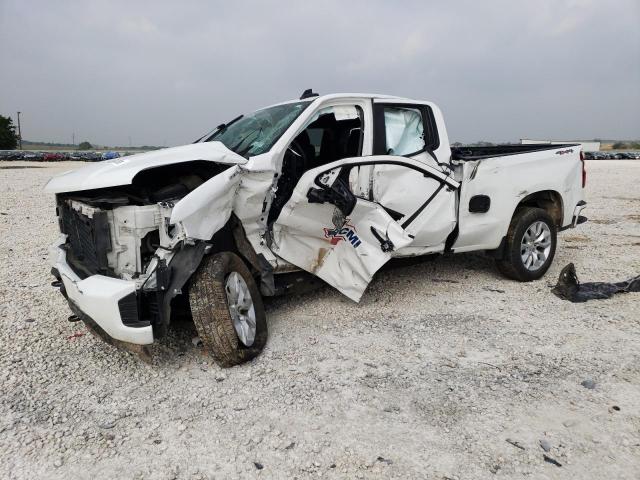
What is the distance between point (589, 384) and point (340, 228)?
2.16 metres

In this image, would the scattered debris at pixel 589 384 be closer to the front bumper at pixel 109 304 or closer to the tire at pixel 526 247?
the tire at pixel 526 247

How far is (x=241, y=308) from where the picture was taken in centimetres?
374

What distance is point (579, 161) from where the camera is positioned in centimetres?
595

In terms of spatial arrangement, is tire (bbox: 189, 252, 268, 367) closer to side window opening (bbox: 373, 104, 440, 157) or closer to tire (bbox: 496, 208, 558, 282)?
side window opening (bbox: 373, 104, 440, 157)

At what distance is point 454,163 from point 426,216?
72cm

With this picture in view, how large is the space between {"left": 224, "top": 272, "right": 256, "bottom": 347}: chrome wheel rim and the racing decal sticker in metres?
0.94

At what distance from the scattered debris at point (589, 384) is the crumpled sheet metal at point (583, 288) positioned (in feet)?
5.68

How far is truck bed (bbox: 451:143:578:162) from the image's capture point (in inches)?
210

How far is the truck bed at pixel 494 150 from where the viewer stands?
5.33 meters

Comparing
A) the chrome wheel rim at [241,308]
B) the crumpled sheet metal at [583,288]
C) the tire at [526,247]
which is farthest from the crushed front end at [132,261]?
the crumpled sheet metal at [583,288]

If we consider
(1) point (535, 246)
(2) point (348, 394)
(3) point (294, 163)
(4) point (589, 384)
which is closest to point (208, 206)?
(3) point (294, 163)

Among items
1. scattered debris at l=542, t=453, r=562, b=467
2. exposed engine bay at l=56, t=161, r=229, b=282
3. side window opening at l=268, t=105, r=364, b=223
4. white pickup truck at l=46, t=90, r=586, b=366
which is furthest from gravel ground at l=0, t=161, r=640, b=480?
side window opening at l=268, t=105, r=364, b=223

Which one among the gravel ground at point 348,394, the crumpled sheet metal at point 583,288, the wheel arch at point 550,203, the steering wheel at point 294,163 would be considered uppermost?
the steering wheel at point 294,163

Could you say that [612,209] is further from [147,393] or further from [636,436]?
[147,393]
